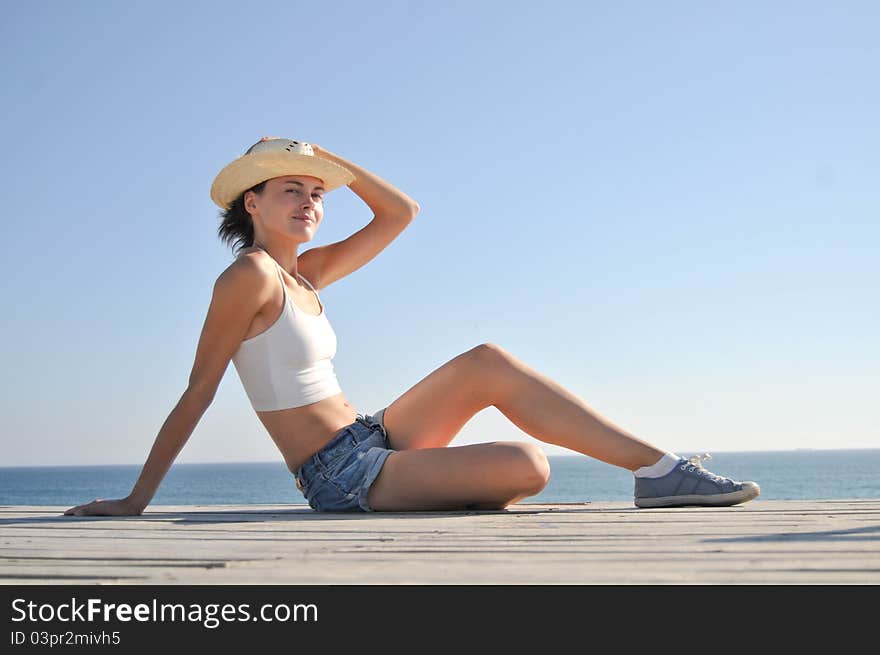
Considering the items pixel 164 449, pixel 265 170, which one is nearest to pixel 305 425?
pixel 164 449

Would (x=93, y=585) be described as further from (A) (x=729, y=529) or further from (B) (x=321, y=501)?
(B) (x=321, y=501)

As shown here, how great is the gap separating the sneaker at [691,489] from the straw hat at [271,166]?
5.96ft

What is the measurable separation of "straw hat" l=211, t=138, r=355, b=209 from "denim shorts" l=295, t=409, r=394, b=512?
1.07m

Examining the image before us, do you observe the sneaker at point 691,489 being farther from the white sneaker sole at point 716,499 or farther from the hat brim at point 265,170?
the hat brim at point 265,170

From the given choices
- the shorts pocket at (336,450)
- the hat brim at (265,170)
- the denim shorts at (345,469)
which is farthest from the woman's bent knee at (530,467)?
the hat brim at (265,170)

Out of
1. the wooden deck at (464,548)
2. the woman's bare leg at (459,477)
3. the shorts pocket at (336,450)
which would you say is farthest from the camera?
the shorts pocket at (336,450)

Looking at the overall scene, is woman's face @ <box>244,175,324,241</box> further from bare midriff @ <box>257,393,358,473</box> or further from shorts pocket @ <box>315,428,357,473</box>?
shorts pocket @ <box>315,428,357,473</box>

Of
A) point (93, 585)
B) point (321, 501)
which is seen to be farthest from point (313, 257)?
point (93, 585)

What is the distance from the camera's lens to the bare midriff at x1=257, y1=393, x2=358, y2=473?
12.3 ft

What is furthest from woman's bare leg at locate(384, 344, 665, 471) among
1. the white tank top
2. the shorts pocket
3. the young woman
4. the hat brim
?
the hat brim

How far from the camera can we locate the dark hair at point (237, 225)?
4.21 meters

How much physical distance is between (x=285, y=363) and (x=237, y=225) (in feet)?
2.75

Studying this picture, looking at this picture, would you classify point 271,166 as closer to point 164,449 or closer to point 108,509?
point 164,449
